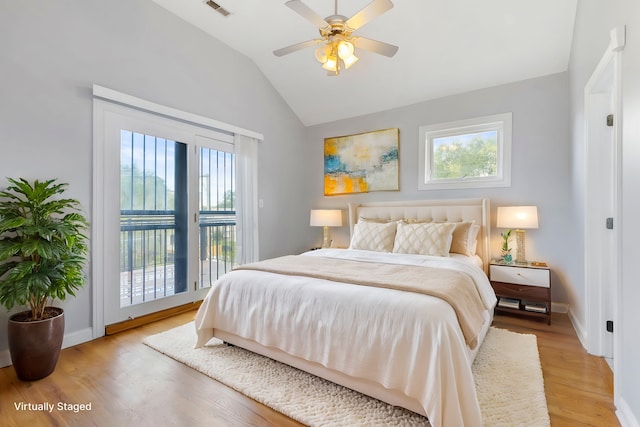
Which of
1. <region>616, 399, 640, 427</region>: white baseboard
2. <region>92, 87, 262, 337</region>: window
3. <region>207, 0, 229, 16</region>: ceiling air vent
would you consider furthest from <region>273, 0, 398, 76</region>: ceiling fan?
<region>616, 399, 640, 427</region>: white baseboard

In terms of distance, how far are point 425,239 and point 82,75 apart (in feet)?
11.6

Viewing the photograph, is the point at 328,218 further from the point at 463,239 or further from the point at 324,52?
the point at 324,52

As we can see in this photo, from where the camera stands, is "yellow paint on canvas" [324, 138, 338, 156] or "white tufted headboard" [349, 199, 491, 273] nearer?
"white tufted headboard" [349, 199, 491, 273]

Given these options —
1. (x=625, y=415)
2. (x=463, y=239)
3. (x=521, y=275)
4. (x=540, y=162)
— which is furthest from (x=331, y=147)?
(x=625, y=415)

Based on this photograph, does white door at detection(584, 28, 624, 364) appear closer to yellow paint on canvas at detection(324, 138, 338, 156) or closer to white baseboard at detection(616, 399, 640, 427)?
white baseboard at detection(616, 399, 640, 427)

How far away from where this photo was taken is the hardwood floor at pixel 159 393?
5.20ft

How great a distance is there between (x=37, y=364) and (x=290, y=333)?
5.59 feet

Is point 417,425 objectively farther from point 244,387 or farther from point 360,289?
point 244,387

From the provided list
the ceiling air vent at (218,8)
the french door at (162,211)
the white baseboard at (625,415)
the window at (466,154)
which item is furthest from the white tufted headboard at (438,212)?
the ceiling air vent at (218,8)

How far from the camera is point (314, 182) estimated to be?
5.02 m

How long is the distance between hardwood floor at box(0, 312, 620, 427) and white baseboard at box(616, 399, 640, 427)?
32 millimetres

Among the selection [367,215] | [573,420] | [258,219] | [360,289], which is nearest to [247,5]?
[258,219]

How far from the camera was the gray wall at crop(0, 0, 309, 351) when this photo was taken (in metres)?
2.20

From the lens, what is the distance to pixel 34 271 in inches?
78.1
